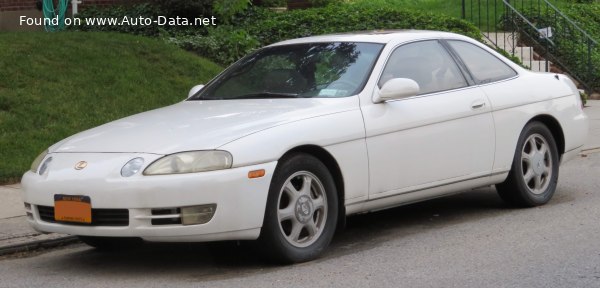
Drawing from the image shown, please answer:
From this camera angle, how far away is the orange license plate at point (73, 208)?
6551mm

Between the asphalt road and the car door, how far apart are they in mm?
448

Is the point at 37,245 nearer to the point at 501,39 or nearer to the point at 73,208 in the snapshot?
the point at 73,208

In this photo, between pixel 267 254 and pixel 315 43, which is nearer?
pixel 267 254

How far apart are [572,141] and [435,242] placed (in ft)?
7.28

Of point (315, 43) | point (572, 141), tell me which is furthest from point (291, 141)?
point (572, 141)

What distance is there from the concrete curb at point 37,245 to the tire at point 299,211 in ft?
6.36

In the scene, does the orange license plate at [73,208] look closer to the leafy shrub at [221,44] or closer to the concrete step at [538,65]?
the leafy shrub at [221,44]

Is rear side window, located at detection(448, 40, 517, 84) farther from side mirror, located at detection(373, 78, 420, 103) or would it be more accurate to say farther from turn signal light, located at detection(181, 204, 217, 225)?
turn signal light, located at detection(181, 204, 217, 225)

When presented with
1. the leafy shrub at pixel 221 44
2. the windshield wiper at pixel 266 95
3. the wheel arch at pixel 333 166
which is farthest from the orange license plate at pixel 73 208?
the leafy shrub at pixel 221 44

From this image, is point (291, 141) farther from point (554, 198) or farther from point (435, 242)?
point (554, 198)

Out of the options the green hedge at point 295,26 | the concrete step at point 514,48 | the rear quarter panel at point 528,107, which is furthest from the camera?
the concrete step at point 514,48

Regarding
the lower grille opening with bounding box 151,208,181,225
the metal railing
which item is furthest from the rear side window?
the metal railing

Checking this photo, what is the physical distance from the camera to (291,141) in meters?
6.78

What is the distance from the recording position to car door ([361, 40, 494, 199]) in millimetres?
7438
